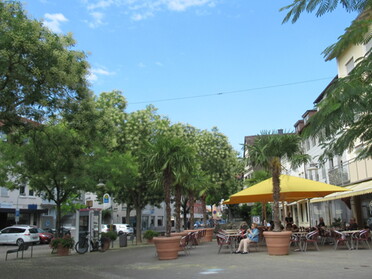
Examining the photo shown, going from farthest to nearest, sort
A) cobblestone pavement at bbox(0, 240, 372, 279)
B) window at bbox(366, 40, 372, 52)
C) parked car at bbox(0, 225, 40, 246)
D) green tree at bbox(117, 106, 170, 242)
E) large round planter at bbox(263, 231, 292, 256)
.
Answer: parked car at bbox(0, 225, 40, 246)
green tree at bbox(117, 106, 170, 242)
large round planter at bbox(263, 231, 292, 256)
cobblestone pavement at bbox(0, 240, 372, 279)
window at bbox(366, 40, 372, 52)

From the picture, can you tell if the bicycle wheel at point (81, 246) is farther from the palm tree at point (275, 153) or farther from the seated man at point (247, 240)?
the palm tree at point (275, 153)

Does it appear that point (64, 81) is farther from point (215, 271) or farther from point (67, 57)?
point (215, 271)

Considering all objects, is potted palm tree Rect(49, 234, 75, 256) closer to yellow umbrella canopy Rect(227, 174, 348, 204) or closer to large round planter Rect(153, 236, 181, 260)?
large round planter Rect(153, 236, 181, 260)

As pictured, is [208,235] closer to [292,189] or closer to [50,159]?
[292,189]

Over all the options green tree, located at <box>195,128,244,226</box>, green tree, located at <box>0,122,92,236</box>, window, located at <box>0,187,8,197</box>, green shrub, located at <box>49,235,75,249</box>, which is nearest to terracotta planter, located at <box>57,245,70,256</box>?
green shrub, located at <box>49,235,75,249</box>

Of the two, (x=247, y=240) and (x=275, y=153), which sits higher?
(x=275, y=153)

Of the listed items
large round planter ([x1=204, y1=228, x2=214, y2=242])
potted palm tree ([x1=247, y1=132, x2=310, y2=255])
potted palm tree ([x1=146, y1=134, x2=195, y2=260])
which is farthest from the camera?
large round planter ([x1=204, y1=228, x2=214, y2=242])

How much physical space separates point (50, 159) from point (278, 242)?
10759 mm

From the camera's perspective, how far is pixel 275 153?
14.9 metres

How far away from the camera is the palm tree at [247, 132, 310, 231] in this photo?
14.5 meters

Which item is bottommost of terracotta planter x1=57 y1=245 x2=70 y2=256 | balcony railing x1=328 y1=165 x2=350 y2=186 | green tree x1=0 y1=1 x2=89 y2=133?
terracotta planter x1=57 y1=245 x2=70 y2=256

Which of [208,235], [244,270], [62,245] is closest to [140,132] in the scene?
[208,235]

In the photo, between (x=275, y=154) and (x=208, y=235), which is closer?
(x=275, y=154)

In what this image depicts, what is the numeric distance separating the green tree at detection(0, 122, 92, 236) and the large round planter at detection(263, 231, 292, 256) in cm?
810
